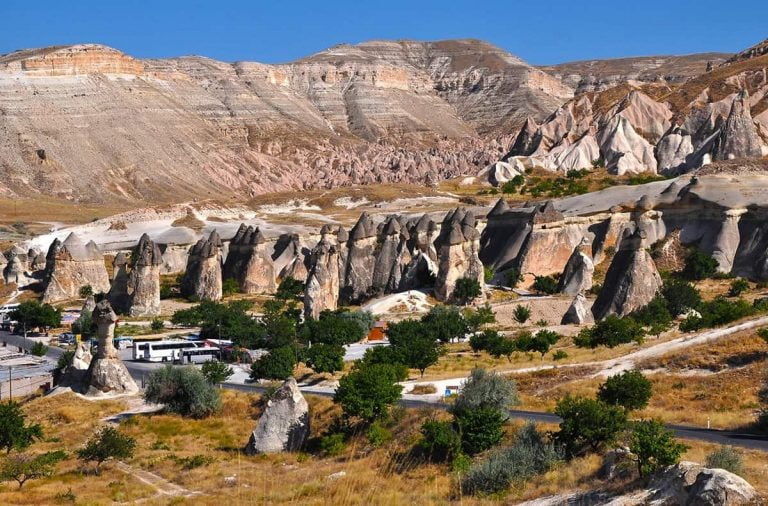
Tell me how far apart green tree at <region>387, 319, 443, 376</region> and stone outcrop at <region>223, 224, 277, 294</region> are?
22.1 m

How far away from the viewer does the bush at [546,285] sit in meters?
53.8

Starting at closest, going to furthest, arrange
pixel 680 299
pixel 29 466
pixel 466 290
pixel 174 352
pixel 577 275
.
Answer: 1. pixel 29 466
2. pixel 680 299
3. pixel 174 352
4. pixel 466 290
5. pixel 577 275

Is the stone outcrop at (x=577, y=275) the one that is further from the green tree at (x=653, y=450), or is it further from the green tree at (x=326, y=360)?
the green tree at (x=653, y=450)

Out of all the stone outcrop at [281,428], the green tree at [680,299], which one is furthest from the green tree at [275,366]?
the green tree at [680,299]

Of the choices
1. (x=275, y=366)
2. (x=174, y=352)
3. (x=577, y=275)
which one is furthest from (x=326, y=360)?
(x=577, y=275)

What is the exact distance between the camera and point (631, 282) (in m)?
43.0

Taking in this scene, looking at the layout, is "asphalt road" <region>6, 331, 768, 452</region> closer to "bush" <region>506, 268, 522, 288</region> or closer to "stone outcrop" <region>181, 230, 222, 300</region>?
"stone outcrop" <region>181, 230, 222, 300</region>

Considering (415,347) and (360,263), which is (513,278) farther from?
(415,347)

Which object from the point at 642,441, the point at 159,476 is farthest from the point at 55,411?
the point at 642,441

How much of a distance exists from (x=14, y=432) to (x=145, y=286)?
1093 inches

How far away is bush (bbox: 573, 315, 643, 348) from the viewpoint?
35.8m

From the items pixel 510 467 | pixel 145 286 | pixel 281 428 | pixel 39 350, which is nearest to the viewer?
pixel 510 467

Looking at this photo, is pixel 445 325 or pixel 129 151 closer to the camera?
pixel 445 325

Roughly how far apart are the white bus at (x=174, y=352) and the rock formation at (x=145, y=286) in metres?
11.5
